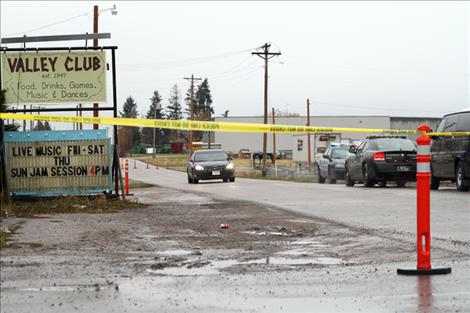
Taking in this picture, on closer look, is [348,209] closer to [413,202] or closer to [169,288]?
[413,202]

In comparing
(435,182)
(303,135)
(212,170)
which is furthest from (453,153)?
(303,135)

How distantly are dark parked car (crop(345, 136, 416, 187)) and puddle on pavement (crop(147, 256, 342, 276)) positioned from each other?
598 inches

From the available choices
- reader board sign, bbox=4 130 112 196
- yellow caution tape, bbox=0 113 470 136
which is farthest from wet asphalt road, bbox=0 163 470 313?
reader board sign, bbox=4 130 112 196

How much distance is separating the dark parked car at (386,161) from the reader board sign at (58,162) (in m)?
10.3

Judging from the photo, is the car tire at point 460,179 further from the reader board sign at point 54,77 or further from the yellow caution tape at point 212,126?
the reader board sign at point 54,77

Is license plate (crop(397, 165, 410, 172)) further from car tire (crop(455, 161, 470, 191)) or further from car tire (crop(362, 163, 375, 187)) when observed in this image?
car tire (crop(455, 161, 470, 191))

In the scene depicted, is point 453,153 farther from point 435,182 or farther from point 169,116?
point 169,116

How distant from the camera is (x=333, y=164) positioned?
31000mm

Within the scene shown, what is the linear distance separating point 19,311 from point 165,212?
27.8 ft

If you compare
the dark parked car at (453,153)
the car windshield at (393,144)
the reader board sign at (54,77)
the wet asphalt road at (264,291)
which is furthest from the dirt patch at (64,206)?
the car windshield at (393,144)

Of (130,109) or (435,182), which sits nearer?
(435,182)

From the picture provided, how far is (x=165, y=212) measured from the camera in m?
14.0

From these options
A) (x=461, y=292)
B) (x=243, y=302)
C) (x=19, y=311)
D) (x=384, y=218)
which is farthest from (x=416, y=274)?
(x=384, y=218)

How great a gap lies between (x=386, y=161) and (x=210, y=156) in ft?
40.9
